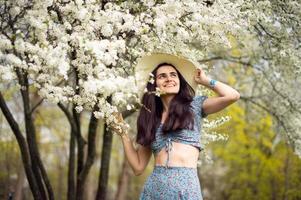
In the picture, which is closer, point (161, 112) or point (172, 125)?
point (172, 125)

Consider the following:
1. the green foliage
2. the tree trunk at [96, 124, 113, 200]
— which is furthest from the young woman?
the green foliage

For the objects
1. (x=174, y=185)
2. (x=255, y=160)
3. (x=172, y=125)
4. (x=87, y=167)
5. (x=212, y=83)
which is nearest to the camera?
(x=174, y=185)

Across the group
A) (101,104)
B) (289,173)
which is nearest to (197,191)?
(101,104)

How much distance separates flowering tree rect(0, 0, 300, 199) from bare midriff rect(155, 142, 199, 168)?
1.47ft

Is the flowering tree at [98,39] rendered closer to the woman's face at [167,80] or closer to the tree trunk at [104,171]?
the woman's face at [167,80]

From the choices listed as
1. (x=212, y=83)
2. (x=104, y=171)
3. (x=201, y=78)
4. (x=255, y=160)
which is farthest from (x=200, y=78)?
(x=255, y=160)

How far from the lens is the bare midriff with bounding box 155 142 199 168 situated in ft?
13.4

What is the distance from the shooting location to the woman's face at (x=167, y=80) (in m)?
A: 4.28

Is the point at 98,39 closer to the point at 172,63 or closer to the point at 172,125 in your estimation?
the point at 172,63

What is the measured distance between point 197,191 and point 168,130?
0.50m

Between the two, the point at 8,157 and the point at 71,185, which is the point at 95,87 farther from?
the point at 8,157

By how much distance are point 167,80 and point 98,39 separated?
69cm

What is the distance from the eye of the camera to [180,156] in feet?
13.4

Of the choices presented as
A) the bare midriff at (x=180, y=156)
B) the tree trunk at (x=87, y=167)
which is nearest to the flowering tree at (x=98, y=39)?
the bare midriff at (x=180, y=156)
